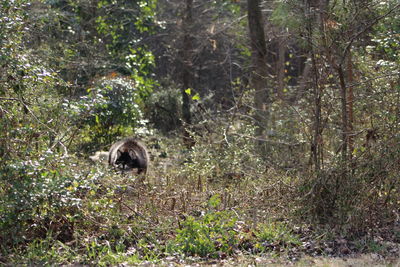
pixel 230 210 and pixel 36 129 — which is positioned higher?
pixel 36 129

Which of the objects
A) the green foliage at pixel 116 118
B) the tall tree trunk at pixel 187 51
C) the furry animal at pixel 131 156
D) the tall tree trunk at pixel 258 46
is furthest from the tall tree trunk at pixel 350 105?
the tall tree trunk at pixel 187 51

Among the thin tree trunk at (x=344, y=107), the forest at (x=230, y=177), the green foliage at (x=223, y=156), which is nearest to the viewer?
the forest at (x=230, y=177)

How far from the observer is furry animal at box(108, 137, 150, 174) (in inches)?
459

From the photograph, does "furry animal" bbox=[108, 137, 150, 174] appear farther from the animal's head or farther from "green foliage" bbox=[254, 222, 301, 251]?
"green foliage" bbox=[254, 222, 301, 251]

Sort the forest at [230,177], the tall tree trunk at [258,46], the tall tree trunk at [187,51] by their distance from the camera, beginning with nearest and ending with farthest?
1. the forest at [230,177]
2. the tall tree trunk at [258,46]
3. the tall tree trunk at [187,51]

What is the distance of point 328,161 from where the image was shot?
29.2 feet

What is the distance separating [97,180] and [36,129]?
0.95 m

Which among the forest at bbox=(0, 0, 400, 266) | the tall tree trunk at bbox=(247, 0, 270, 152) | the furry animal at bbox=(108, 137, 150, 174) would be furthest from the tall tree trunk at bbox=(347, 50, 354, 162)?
the furry animal at bbox=(108, 137, 150, 174)

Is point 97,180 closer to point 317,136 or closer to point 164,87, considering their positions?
point 317,136

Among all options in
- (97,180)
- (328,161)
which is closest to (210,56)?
(328,161)

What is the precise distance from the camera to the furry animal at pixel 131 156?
1165cm

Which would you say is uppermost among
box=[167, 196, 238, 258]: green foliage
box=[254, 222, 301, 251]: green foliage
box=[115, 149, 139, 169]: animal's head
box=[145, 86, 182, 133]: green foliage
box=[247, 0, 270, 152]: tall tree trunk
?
box=[247, 0, 270, 152]: tall tree trunk

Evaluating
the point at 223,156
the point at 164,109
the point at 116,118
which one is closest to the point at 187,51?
the point at 164,109

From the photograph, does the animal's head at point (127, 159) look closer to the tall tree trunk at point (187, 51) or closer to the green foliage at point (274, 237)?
the tall tree trunk at point (187, 51)
